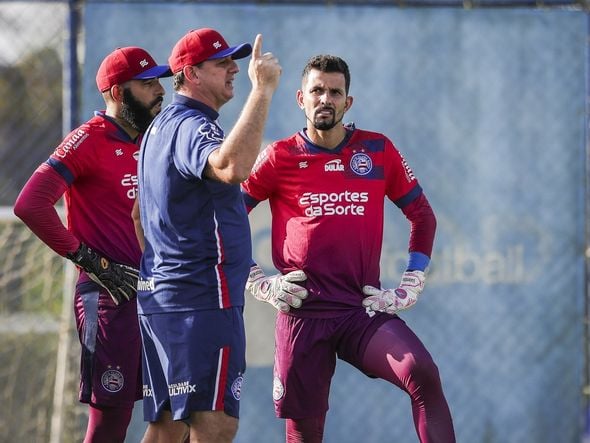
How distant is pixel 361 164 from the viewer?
5176mm

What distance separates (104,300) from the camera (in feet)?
16.5

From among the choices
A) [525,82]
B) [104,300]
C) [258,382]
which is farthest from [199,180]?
[525,82]

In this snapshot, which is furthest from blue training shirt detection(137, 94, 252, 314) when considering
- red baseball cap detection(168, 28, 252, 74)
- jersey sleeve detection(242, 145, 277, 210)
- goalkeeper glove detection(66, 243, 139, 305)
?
jersey sleeve detection(242, 145, 277, 210)

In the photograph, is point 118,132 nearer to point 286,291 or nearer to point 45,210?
point 45,210

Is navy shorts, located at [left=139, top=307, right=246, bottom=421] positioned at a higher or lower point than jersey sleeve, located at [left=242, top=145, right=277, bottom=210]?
lower

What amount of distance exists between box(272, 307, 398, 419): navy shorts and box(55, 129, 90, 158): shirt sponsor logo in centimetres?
124

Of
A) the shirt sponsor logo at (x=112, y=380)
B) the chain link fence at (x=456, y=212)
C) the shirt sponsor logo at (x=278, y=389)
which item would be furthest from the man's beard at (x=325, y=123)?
the shirt sponsor logo at (x=112, y=380)

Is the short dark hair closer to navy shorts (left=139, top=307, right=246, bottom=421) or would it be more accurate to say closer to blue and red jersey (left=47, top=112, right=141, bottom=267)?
blue and red jersey (left=47, top=112, right=141, bottom=267)

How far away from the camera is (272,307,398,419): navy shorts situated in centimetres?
507

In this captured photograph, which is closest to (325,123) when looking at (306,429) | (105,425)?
(306,429)

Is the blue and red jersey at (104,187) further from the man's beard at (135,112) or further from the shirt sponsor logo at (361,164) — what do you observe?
the shirt sponsor logo at (361,164)

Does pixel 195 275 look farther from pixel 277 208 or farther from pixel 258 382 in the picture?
pixel 258 382

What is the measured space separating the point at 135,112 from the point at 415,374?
1.72 metres

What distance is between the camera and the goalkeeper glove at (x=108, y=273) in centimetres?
489
